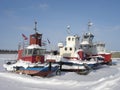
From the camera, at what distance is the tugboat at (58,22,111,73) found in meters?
29.9

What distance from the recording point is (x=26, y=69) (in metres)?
24.4

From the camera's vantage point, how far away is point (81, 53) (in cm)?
3334

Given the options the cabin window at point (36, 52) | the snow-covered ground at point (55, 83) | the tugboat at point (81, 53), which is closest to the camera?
the snow-covered ground at point (55, 83)

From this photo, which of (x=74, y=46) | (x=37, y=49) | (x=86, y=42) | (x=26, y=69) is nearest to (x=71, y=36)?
(x=74, y=46)

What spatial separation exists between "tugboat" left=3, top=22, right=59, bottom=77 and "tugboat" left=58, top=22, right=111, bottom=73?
14.8 feet

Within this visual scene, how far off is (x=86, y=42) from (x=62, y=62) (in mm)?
10275

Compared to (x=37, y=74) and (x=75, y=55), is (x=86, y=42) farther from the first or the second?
(x=37, y=74)

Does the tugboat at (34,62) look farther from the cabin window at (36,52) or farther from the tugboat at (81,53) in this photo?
the tugboat at (81,53)

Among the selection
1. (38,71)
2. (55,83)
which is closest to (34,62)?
(38,71)

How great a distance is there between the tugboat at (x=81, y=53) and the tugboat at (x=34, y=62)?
14.8 feet

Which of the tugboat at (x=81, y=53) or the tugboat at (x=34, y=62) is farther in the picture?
the tugboat at (x=81, y=53)

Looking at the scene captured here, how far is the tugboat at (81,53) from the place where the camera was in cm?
2986

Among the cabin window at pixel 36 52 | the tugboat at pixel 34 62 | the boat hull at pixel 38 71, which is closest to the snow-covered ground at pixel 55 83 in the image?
the boat hull at pixel 38 71

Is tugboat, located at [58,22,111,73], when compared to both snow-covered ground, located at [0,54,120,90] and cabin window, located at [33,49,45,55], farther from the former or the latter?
snow-covered ground, located at [0,54,120,90]
